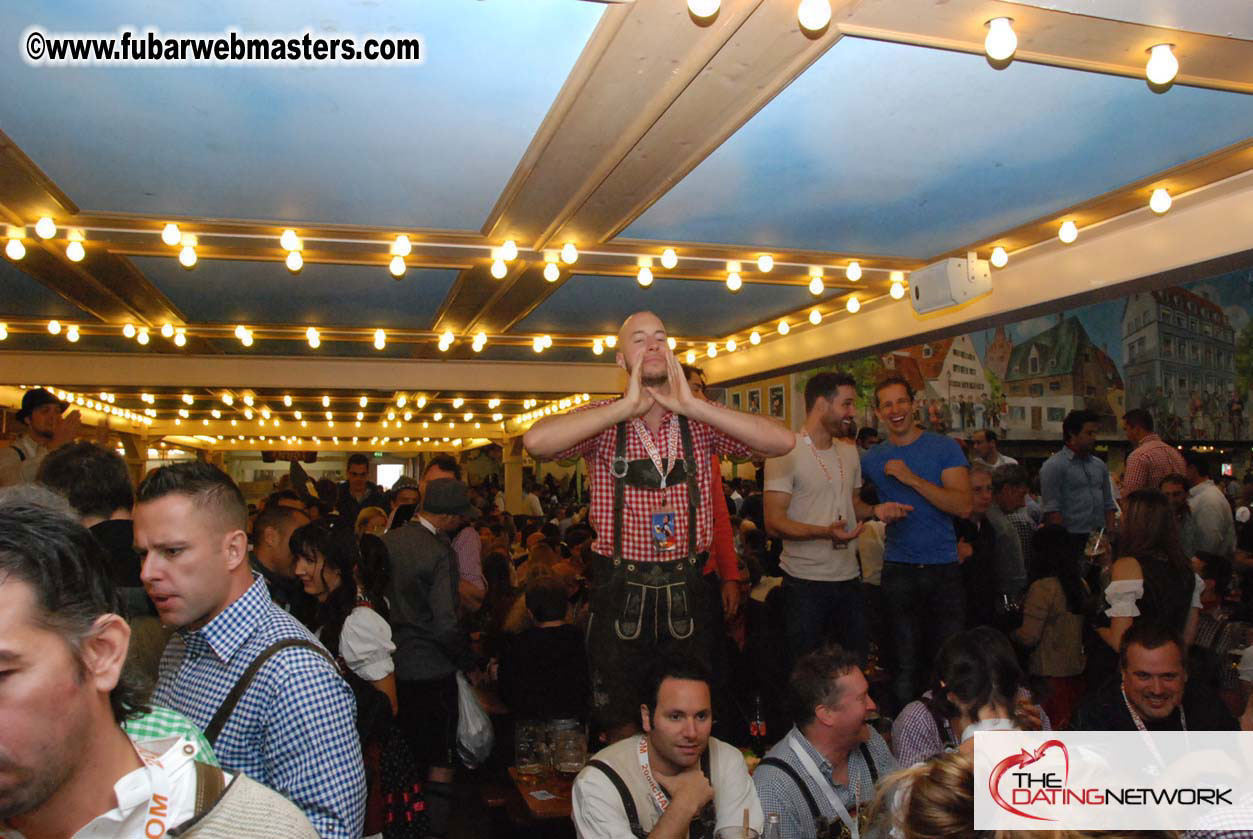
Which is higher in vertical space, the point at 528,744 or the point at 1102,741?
the point at 1102,741

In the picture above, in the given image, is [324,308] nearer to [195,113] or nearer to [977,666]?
[195,113]

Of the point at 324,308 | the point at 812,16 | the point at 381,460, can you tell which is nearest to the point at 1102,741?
the point at 812,16

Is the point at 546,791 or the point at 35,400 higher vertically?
the point at 35,400

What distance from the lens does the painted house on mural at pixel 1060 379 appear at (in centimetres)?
975

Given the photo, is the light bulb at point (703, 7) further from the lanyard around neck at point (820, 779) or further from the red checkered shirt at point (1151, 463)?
the red checkered shirt at point (1151, 463)

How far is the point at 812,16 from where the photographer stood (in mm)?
3025

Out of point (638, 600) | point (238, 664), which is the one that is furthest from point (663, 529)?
point (238, 664)

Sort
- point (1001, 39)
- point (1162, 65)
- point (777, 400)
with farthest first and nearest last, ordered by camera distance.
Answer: point (777, 400)
point (1162, 65)
point (1001, 39)

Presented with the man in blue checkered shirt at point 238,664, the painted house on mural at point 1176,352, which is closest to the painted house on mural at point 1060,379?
the painted house on mural at point 1176,352

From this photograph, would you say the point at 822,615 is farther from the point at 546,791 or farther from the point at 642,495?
the point at 642,495

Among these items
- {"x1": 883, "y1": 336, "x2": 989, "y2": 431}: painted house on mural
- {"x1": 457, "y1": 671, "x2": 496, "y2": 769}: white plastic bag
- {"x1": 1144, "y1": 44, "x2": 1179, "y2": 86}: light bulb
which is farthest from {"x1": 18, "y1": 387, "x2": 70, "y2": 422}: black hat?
{"x1": 883, "y1": 336, "x2": 989, "y2": 431}: painted house on mural

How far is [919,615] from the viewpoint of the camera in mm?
4129

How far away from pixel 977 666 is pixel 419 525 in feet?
8.21

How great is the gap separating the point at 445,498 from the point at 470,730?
41.9 inches
